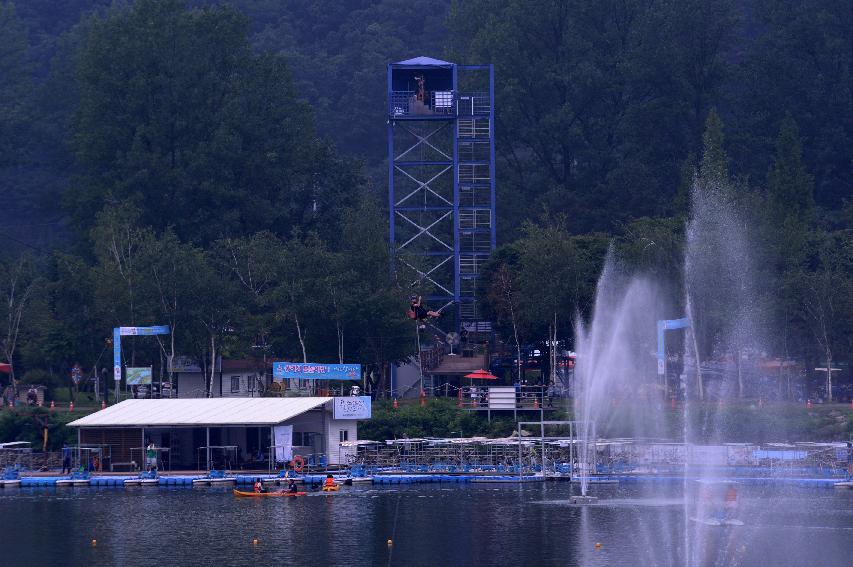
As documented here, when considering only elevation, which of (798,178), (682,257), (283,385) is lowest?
(283,385)

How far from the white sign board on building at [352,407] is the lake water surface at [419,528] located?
27.9 ft

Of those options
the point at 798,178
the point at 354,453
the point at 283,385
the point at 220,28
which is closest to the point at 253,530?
the point at 354,453

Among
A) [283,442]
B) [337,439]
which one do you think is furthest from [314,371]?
[283,442]

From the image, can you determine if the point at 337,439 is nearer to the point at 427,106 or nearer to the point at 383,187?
the point at 427,106

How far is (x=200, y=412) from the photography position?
297 feet

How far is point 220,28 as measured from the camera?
140000 millimetres

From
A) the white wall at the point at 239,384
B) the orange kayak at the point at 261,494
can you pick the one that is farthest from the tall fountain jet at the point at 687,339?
the white wall at the point at 239,384

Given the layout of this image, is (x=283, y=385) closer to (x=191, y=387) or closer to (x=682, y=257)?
(x=191, y=387)

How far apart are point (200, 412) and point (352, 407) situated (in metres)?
9.42

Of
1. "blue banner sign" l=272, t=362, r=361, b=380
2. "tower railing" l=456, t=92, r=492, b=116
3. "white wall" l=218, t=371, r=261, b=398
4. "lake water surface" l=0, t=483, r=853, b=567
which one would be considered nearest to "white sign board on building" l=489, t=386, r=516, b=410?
"blue banner sign" l=272, t=362, r=361, b=380

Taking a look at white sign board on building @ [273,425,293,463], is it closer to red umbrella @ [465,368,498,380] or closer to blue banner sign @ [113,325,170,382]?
blue banner sign @ [113,325,170,382]

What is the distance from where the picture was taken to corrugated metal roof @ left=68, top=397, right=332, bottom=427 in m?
87.6

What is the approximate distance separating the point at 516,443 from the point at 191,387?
2985cm

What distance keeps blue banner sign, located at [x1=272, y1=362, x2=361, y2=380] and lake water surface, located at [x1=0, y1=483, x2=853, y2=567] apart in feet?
51.7
